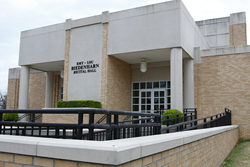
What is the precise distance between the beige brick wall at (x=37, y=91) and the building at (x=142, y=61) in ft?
12.7

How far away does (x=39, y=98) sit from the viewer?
22750 millimetres

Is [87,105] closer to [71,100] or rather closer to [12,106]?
[71,100]

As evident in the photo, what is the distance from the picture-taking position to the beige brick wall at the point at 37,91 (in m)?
22.7

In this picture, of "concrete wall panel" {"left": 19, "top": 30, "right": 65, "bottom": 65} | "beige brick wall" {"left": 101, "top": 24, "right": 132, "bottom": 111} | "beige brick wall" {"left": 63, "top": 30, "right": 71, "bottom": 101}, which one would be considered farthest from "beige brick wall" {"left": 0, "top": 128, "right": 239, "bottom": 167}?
"concrete wall panel" {"left": 19, "top": 30, "right": 65, "bottom": 65}

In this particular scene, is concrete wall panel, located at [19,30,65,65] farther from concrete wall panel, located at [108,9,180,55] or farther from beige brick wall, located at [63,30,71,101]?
concrete wall panel, located at [108,9,180,55]

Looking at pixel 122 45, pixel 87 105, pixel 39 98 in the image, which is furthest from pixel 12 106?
pixel 122 45

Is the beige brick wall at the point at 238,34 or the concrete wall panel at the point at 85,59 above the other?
the beige brick wall at the point at 238,34

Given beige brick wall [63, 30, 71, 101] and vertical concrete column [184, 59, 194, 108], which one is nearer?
vertical concrete column [184, 59, 194, 108]

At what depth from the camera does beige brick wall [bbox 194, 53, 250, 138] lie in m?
15.4

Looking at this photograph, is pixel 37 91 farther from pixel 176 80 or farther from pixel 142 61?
pixel 176 80

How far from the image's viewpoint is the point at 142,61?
1697cm

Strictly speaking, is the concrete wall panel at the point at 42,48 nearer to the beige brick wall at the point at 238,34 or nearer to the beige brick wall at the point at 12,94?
the beige brick wall at the point at 12,94

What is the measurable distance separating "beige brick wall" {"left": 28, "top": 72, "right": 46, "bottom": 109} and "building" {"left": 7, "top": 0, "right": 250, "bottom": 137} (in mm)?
3863

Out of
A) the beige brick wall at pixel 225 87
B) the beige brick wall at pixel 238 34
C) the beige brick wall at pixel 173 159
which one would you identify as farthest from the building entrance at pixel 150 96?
the beige brick wall at pixel 173 159
